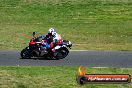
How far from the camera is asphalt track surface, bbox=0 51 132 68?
24.0 m

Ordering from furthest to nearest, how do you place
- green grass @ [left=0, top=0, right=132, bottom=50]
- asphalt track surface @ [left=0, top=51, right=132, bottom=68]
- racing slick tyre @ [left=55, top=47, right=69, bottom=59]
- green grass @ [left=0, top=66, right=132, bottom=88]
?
1. green grass @ [left=0, top=0, right=132, bottom=50]
2. racing slick tyre @ [left=55, top=47, right=69, bottom=59]
3. asphalt track surface @ [left=0, top=51, right=132, bottom=68]
4. green grass @ [left=0, top=66, right=132, bottom=88]

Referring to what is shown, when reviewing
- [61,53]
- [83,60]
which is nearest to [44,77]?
[83,60]

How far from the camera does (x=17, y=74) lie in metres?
20.2

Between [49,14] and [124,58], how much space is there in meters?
19.9

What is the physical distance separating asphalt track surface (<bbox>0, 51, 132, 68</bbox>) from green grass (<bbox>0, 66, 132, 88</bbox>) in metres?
1.58

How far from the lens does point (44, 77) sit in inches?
786

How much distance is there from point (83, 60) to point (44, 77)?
17.9 ft

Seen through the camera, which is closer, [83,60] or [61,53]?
[83,60]

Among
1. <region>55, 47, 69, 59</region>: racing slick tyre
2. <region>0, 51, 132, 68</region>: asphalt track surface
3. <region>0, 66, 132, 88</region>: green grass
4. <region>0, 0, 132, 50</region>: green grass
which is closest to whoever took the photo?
<region>0, 66, 132, 88</region>: green grass

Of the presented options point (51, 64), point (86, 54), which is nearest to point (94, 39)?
point (86, 54)

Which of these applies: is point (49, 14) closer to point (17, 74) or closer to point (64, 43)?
point (64, 43)

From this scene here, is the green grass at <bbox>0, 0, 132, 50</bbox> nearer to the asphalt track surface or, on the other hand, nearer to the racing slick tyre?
the asphalt track surface

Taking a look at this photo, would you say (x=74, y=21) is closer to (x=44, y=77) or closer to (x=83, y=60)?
(x=83, y=60)

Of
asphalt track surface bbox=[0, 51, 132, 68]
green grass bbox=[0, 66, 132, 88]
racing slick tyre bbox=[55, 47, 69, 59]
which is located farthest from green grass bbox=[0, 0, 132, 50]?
green grass bbox=[0, 66, 132, 88]
